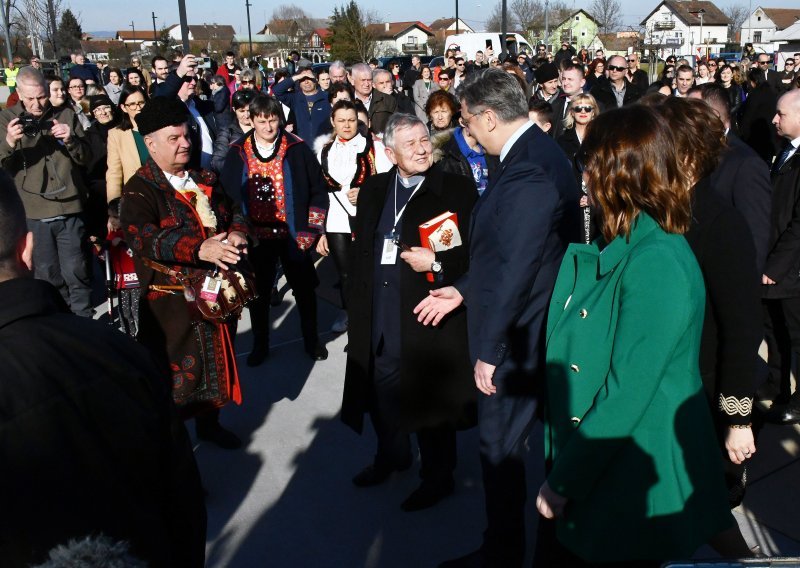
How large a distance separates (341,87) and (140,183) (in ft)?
19.0

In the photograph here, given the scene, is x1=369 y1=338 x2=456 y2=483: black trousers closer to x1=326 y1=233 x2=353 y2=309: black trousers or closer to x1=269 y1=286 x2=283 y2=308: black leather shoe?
x1=326 y1=233 x2=353 y2=309: black trousers

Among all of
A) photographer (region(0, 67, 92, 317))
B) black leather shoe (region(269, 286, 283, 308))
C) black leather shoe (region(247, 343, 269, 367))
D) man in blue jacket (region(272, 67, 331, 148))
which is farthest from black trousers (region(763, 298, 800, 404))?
man in blue jacket (region(272, 67, 331, 148))

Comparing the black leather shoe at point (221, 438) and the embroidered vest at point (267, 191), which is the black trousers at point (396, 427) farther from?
the embroidered vest at point (267, 191)

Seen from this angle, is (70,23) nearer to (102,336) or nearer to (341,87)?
(341,87)

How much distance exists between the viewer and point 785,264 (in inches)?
163

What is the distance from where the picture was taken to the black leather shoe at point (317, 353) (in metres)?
5.71

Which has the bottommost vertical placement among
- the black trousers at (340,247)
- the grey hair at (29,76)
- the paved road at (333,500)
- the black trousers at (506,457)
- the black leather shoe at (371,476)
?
the paved road at (333,500)

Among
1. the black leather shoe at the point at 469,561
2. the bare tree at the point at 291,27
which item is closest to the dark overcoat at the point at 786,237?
the black leather shoe at the point at 469,561

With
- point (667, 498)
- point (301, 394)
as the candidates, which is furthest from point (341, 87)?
point (667, 498)

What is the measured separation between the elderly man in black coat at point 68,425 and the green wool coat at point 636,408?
109 centimetres

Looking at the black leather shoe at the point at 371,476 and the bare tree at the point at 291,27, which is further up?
the bare tree at the point at 291,27

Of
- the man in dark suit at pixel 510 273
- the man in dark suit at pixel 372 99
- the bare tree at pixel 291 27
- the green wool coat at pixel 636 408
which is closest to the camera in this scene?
the green wool coat at pixel 636 408

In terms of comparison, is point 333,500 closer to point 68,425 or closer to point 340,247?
point 340,247

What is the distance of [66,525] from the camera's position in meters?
1.27
